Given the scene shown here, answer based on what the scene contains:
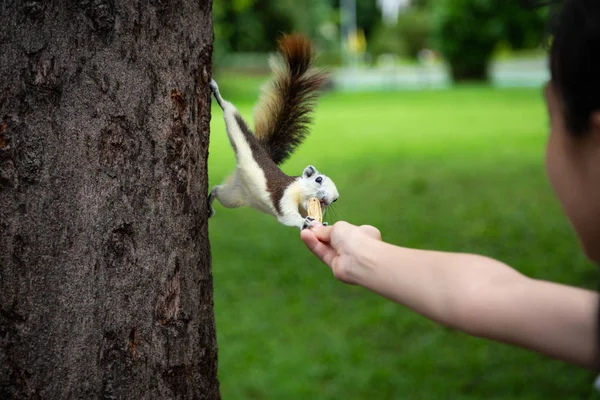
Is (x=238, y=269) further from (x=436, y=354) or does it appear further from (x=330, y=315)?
(x=436, y=354)

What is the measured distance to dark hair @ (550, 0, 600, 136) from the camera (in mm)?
890

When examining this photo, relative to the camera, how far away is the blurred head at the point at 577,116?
0.90 m

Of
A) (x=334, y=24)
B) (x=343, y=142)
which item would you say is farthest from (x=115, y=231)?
(x=334, y=24)

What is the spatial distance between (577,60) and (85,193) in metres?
0.93

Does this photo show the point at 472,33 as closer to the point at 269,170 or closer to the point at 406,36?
the point at 406,36

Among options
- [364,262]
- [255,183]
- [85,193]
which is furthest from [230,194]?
[364,262]

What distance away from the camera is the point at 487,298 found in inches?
39.9

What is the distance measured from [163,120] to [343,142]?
10238 mm

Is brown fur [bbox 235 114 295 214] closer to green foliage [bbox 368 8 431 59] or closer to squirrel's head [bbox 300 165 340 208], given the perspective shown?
squirrel's head [bbox 300 165 340 208]

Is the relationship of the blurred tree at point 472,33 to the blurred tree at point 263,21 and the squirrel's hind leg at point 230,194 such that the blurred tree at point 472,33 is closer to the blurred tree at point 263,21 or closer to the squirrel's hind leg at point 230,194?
the blurred tree at point 263,21

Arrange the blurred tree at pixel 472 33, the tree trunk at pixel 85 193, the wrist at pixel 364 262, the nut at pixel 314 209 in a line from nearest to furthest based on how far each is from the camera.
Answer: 1. the wrist at pixel 364 262
2. the tree trunk at pixel 85 193
3. the nut at pixel 314 209
4. the blurred tree at pixel 472 33

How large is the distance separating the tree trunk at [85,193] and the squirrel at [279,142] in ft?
0.64

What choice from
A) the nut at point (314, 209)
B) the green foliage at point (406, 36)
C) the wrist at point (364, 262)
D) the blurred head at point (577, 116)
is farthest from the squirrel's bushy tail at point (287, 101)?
the green foliage at point (406, 36)

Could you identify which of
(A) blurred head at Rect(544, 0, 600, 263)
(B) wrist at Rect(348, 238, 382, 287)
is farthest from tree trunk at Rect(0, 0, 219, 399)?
(A) blurred head at Rect(544, 0, 600, 263)
